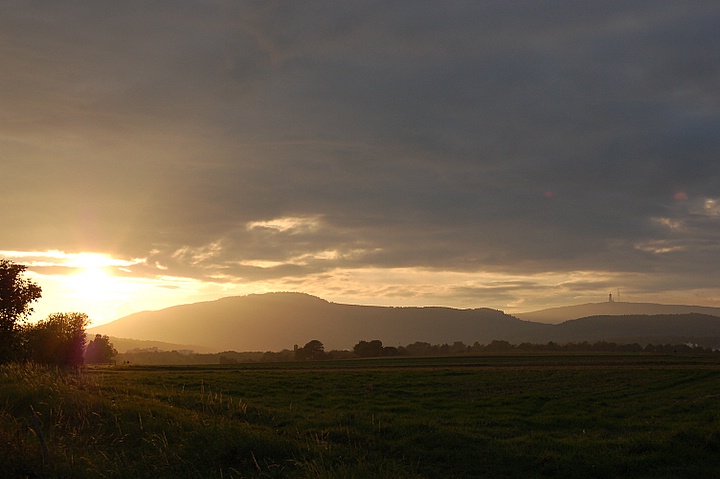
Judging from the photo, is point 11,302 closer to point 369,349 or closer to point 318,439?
point 318,439

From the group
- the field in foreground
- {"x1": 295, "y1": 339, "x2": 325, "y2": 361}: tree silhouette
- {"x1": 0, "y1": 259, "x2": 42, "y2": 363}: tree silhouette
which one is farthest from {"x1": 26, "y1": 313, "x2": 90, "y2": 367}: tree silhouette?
{"x1": 295, "y1": 339, "x2": 325, "y2": 361}: tree silhouette

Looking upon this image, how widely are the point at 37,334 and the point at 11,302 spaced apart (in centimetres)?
3769

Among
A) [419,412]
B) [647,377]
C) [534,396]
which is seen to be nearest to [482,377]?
[647,377]

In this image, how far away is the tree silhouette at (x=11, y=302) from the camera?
135ft

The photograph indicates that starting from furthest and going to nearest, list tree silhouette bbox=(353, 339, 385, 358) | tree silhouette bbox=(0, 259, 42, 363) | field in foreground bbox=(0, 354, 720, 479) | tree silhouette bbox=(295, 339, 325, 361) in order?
tree silhouette bbox=(353, 339, 385, 358), tree silhouette bbox=(295, 339, 325, 361), tree silhouette bbox=(0, 259, 42, 363), field in foreground bbox=(0, 354, 720, 479)

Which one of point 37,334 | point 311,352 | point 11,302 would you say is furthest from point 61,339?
point 311,352

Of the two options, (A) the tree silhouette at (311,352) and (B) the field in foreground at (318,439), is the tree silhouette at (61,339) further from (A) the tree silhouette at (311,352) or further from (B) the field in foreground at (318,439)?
(A) the tree silhouette at (311,352)

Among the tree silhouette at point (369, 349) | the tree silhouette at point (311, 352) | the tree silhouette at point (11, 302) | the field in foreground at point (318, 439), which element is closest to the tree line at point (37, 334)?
the tree silhouette at point (11, 302)

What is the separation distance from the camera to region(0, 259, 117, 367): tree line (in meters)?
41.4

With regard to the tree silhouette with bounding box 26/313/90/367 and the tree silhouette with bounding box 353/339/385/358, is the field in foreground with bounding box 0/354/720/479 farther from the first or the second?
the tree silhouette with bounding box 353/339/385/358

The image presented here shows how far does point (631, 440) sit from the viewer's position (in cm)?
1838

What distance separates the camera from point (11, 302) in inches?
1633

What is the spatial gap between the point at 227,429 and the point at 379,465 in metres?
4.99

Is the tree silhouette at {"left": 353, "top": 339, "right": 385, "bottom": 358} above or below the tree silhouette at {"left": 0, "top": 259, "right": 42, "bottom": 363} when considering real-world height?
below
